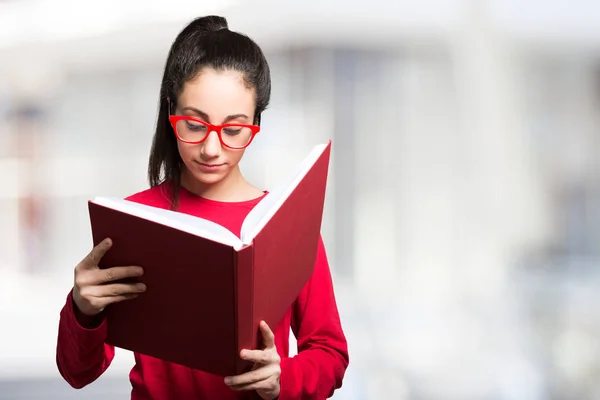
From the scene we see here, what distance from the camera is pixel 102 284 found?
1.07 meters

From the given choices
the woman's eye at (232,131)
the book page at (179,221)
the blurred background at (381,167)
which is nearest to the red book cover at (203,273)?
the book page at (179,221)

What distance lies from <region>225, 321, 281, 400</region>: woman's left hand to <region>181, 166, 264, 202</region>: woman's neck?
11.7 inches

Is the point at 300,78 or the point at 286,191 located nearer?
the point at 286,191

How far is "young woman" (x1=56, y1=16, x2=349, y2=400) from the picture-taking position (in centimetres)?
109

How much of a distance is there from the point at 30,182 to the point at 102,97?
52 cm

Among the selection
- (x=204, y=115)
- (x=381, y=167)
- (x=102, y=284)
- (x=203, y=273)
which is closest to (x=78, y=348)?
(x=102, y=284)

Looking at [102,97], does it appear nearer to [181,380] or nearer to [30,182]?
[30,182]

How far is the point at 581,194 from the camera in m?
4.02

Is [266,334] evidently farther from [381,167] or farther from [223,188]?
[381,167]

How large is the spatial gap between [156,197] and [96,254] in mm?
293

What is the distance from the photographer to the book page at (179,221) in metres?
0.96

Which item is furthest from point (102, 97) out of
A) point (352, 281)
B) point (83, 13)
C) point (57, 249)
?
point (352, 281)

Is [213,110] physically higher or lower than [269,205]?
higher

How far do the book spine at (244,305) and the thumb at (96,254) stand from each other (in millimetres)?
185
